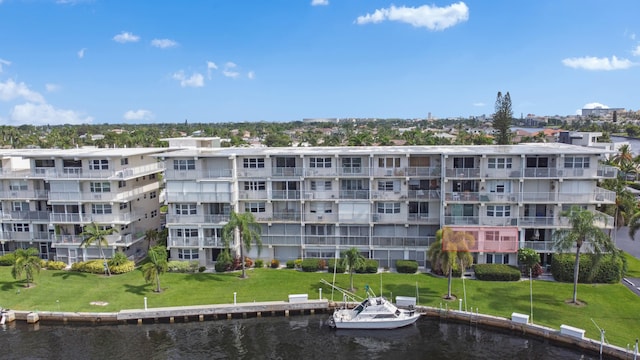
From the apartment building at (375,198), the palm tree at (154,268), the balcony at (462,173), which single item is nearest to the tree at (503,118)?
the apartment building at (375,198)

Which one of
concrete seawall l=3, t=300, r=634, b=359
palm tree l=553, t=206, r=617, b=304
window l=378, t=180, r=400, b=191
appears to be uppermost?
window l=378, t=180, r=400, b=191

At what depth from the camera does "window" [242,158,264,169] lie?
51000mm

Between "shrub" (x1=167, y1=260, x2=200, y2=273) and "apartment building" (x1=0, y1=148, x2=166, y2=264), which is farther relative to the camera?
"apartment building" (x1=0, y1=148, x2=166, y2=264)

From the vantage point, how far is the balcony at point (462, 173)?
4728cm

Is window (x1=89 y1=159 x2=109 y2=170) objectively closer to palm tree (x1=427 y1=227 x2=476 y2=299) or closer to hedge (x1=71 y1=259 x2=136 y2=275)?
hedge (x1=71 y1=259 x2=136 y2=275)

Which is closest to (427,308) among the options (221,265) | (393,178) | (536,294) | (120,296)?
(536,294)

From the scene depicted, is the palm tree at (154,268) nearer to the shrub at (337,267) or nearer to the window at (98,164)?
the window at (98,164)

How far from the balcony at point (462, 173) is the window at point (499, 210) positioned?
11.6 ft

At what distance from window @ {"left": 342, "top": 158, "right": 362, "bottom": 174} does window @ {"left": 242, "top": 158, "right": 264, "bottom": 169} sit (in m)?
8.73

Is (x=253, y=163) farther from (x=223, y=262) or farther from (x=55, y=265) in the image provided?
(x=55, y=265)

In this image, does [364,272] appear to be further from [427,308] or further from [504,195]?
[504,195]

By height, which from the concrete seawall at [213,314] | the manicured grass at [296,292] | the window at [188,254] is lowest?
the concrete seawall at [213,314]

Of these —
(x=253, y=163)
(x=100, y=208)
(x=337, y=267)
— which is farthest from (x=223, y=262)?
(x=100, y=208)

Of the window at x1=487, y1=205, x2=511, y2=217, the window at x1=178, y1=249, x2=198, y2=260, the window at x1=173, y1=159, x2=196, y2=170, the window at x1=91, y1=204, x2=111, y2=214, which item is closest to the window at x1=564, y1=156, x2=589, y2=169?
the window at x1=487, y1=205, x2=511, y2=217
